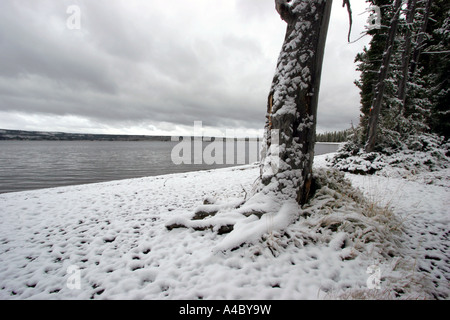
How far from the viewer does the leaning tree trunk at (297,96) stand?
11.1 feet

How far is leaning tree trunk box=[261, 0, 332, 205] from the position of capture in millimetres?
3371

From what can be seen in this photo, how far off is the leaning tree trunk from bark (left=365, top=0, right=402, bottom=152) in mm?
8477

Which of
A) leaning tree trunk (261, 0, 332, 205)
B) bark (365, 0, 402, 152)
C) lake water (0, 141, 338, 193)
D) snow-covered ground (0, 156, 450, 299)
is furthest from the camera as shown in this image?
lake water (0, 141, 338, 193)

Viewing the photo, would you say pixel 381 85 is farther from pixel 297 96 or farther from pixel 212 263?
pixel 212 263

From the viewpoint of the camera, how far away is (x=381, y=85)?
935 centimetres

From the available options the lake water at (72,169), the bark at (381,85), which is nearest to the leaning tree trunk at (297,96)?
the bark at (381,85)

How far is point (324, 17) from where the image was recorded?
3.41m

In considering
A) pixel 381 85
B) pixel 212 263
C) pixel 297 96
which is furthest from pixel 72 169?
pixel 381 85

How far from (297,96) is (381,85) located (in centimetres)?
931

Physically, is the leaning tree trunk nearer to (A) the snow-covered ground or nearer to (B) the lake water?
(A) the snow-covered ground

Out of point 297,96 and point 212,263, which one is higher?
point 297,96

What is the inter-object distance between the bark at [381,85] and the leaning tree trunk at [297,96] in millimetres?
8477

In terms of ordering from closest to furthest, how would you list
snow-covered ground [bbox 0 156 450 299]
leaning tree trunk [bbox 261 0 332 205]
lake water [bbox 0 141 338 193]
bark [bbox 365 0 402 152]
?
snow-covered ground [bbox 0 156 450 299] < leaning tree trunk [bbox 261 0 332 205] < bark [bbox 365 0 402 152] < lake water [bbox 0 141 338 193]

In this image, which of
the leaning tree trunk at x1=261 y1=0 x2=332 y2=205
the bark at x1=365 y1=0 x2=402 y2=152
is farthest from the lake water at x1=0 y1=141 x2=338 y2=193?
the bark at x1=365 y1=0 x2=402 y2=152
